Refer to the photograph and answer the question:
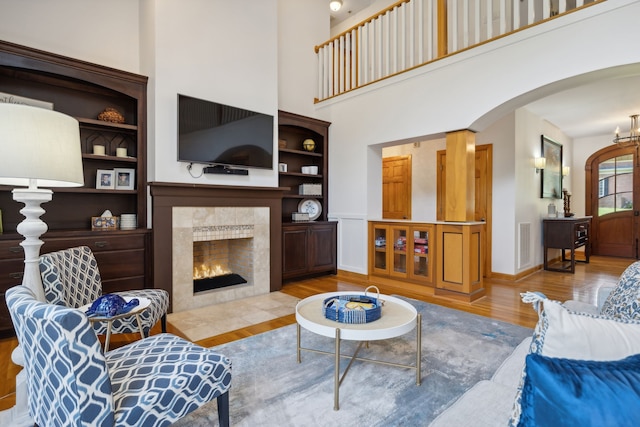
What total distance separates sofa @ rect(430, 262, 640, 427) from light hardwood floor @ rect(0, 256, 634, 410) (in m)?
1.62

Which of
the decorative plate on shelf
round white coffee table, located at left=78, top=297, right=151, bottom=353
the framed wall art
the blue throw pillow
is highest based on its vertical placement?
the framed wall art

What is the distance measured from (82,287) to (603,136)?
10051mm

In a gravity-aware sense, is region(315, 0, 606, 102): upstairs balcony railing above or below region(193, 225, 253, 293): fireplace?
above

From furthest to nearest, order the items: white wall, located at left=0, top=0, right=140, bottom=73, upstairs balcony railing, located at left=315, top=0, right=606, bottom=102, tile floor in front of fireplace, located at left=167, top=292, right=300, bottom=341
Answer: upstairs balcony railing, located at left=315, top=0, right=606, bottom=102 → white wall, located at left=0, top=0, right=140, bottom=73 → tile floor in front of fireplace, located at left=167, top=292, right=300, bottom=341

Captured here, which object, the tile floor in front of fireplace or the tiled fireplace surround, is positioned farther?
the tiled fireplace surround

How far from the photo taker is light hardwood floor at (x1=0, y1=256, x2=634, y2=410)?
261cm

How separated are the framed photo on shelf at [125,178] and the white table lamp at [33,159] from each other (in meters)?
2.03

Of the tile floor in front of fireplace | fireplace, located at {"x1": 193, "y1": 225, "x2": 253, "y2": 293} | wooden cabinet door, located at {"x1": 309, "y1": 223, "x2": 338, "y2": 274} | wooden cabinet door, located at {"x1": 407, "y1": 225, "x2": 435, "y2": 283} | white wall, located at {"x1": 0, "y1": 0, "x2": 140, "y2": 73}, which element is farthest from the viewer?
wooden cabinet door, located at {"x1": 309, "y1": 223, "x2": 338, "y2": 274}

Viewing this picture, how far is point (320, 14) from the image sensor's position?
223 inches

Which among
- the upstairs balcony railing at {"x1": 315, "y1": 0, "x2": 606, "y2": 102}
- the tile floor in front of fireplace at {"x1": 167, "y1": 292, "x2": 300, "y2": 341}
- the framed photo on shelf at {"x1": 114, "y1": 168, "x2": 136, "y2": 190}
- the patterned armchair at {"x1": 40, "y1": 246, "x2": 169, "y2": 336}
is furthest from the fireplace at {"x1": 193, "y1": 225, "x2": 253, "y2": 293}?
the upstairs balcony railing at {"x1": 315, "y1": 0, "x2": 606, "y2": 102}

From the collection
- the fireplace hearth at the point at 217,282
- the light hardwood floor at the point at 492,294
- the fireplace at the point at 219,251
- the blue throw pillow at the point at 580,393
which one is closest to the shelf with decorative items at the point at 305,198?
the light hardwood floor at the point at 492,294

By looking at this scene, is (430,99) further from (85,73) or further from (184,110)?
(85,73)

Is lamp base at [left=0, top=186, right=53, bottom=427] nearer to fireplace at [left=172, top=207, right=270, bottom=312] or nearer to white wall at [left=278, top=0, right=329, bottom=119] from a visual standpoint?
fireplace at [left=172, top=207, right=270, bottom=312]

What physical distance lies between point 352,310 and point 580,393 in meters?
1.45
